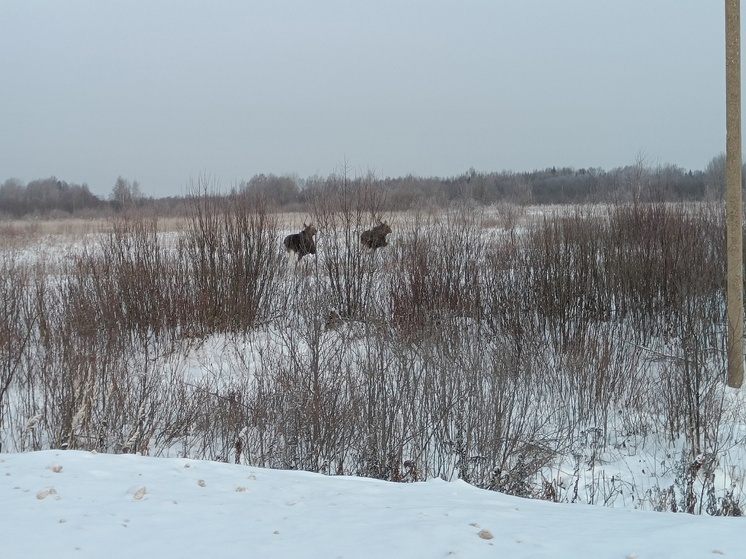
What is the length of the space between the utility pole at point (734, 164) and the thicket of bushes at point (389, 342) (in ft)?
1.63

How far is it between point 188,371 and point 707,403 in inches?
272

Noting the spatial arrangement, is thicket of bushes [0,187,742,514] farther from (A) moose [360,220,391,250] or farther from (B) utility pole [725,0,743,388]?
(B) utility pole [725,0,743,388]

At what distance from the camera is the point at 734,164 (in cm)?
773

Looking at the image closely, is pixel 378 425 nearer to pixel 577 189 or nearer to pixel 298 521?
pixel 298 521

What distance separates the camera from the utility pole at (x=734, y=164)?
761 cm

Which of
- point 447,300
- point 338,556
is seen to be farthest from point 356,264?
point 338,556

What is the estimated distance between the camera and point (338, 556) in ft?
9.52

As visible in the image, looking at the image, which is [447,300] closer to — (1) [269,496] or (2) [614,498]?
(2) [614,498]

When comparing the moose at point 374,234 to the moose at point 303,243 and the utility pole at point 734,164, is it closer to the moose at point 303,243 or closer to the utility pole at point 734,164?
the moose at point 303,243

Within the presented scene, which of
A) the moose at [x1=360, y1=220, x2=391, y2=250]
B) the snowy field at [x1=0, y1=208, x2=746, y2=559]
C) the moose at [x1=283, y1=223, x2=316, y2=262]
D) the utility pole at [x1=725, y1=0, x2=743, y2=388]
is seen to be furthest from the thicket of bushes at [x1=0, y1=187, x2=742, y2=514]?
the utility pole at [x1=725, y1=0, x2=743, y2=388]

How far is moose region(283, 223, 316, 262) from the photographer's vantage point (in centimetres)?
1248

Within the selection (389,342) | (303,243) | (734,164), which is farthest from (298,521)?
(303,243)

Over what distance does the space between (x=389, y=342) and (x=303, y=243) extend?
5.79 m

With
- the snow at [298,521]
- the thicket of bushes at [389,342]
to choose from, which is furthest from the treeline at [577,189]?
the snow at [298,521]
